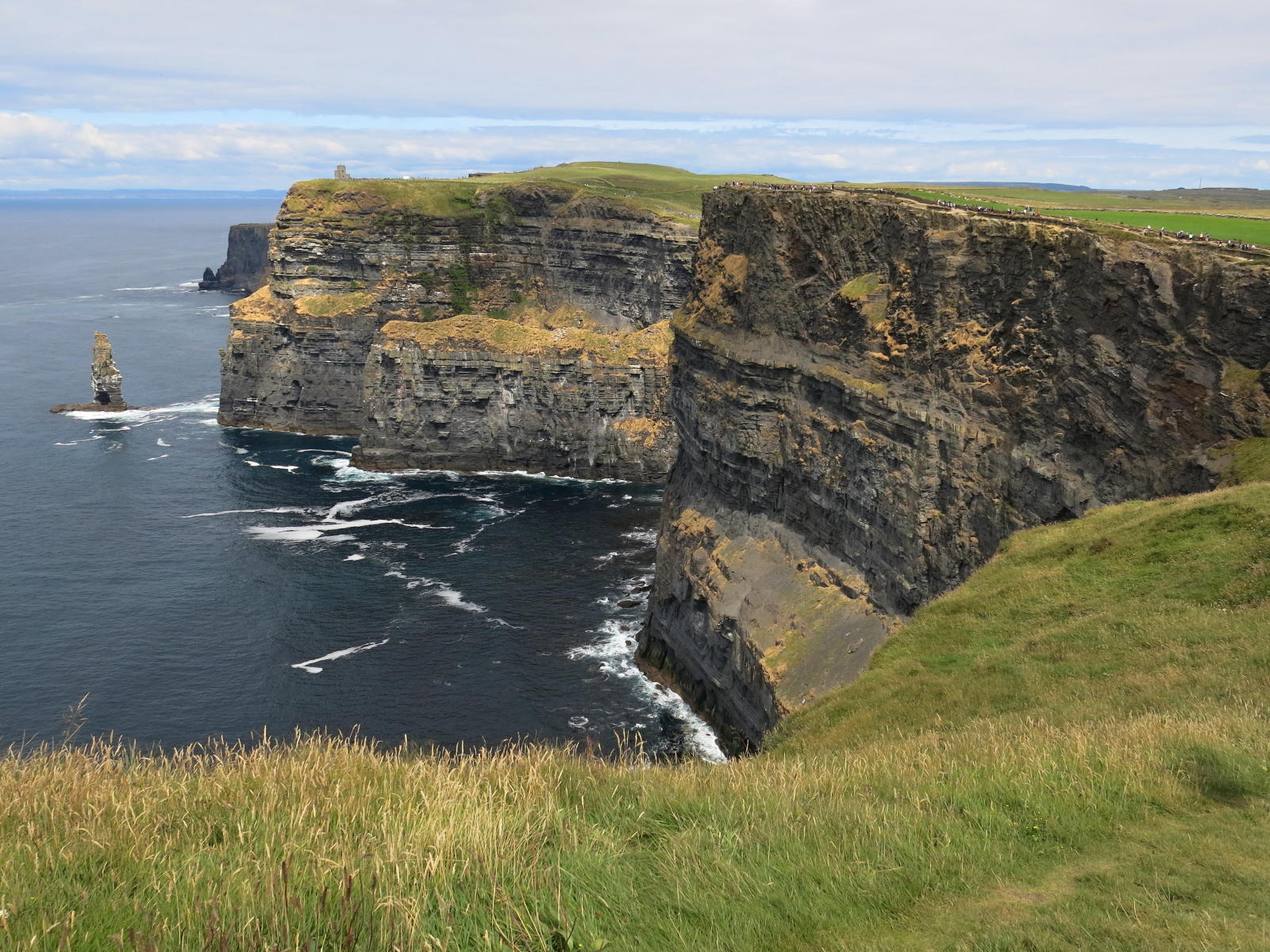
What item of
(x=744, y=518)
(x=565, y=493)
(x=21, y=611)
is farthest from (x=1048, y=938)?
(x=565, y=493)

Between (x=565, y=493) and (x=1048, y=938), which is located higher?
(x=1048, y=938)

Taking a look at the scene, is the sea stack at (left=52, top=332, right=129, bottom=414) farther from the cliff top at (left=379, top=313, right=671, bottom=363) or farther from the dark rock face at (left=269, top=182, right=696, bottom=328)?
the cliff top at (left=379, top=313, right=671, bottom=363)

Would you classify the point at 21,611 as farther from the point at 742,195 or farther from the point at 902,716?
the point at 902,716

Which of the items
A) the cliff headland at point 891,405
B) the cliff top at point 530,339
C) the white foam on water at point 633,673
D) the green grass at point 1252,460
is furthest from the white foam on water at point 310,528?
the green grass at point 1252,460

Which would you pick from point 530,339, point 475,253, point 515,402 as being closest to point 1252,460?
point 515,402

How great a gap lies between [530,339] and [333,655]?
6099 cm

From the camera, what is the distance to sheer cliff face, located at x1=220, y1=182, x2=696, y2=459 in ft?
404

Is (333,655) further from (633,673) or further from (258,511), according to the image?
(258,511)

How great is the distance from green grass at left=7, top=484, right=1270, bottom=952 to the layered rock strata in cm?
9265

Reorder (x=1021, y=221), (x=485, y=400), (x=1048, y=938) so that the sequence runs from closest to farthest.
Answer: (x=1048, y=938) → (x=1021, y=221) → (x=485, y=400)

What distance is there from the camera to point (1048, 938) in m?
10.1

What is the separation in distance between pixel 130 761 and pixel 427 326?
108 meters

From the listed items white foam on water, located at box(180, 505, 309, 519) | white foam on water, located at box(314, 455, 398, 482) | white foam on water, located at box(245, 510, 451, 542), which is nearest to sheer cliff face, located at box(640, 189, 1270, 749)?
white foam on water, located at box(245, 510, 451, 542)

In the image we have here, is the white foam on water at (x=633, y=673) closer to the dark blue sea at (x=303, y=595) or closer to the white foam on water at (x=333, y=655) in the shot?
the dark blue sea at (x=303, y=595)
